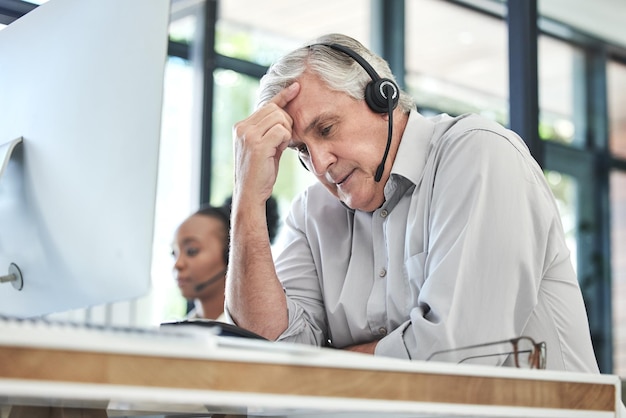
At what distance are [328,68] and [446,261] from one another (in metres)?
0.46

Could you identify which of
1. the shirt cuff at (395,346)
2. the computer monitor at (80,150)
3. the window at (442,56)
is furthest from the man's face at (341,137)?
the window at (442,56)

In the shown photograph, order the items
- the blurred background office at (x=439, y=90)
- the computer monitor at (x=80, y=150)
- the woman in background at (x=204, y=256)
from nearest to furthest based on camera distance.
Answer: the computer monitor at (x=80, y=150), the woman in background at (x=204, y=256), the blurred background office at (x=439, y=90)

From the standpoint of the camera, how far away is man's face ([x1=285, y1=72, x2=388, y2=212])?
1.55 meters

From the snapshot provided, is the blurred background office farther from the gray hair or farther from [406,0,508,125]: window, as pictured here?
the gray hair

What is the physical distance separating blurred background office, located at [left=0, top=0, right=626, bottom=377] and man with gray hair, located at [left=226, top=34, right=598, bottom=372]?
6.72 feet

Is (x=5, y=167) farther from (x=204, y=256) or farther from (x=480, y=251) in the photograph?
(x=204, y=256)

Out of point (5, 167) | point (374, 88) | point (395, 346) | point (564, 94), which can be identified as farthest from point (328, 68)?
point (564, 94)

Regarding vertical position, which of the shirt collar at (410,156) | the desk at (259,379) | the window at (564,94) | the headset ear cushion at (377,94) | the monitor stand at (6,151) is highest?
the window at (564,94)

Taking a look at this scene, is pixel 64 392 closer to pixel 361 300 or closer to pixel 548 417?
pixel 548 417

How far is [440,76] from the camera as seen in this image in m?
4.39

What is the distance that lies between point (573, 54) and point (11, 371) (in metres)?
3.88

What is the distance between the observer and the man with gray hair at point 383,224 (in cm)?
128

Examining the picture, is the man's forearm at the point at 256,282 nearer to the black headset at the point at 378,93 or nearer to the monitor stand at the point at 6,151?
the black headset at the point at 378,93

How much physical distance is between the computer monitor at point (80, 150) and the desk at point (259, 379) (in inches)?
7.5
